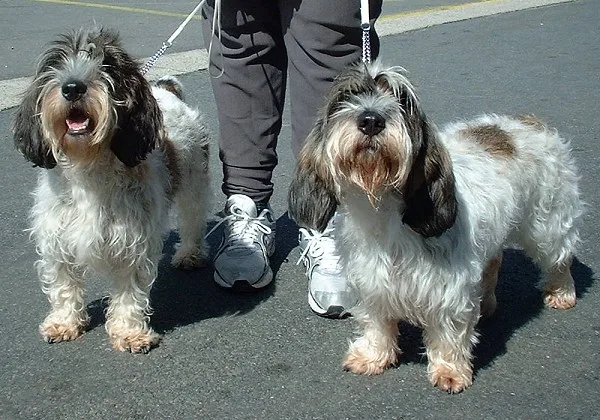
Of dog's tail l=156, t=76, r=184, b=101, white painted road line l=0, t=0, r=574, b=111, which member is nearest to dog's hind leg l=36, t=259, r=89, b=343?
dog's tail l=156, t=76, r=184, b=101

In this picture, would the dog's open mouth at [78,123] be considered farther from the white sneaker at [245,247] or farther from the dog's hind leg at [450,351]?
the dog's hind leg at [450,351]

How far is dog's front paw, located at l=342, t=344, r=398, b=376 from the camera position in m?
3.74

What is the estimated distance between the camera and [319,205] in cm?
335

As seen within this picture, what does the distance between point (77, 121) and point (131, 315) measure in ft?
3.04

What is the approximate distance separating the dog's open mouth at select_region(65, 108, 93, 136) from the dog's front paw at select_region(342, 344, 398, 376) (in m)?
1.42

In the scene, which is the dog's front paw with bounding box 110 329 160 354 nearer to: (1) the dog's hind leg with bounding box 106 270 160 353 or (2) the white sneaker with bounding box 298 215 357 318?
(1) the dog's hind leg with bounding box 106 270 160 353

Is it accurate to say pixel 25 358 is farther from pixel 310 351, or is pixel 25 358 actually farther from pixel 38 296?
pixel 310 351

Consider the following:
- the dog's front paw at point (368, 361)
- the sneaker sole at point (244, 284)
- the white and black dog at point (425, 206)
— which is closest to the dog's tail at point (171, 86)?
the sneaker sole at point (244, 284)

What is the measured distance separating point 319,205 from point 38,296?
5.98ft

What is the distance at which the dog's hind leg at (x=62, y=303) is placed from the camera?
4.00m

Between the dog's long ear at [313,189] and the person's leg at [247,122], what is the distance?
1145 mm

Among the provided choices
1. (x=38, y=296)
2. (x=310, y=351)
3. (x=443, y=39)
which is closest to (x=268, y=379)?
(x=310, y=351)

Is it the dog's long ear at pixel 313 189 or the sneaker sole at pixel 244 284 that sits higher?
the dog's long ear at pixel 313 189

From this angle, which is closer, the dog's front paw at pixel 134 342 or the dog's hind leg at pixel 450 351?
the dog's hind leg at pixel 450 351
